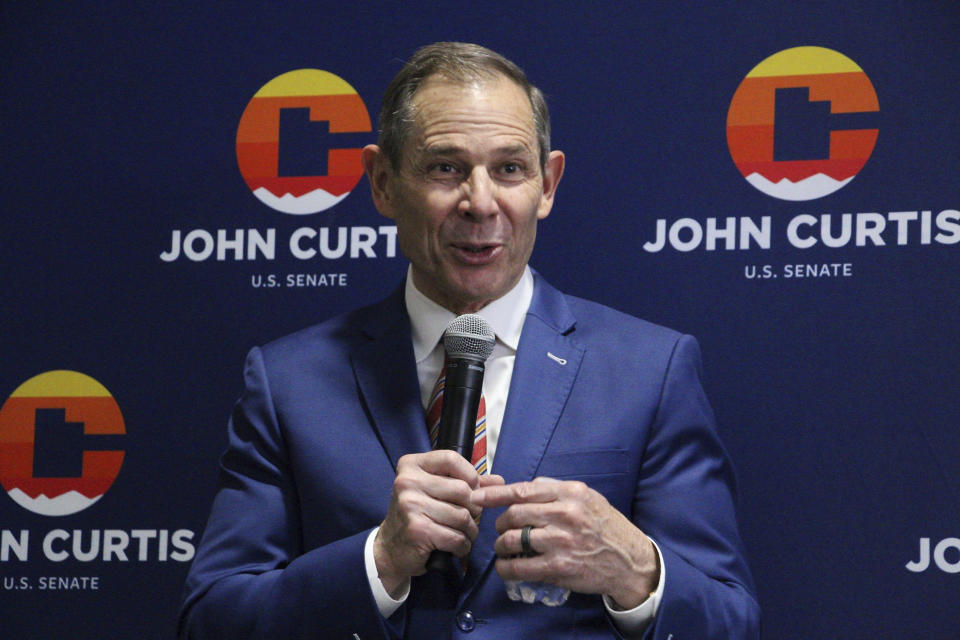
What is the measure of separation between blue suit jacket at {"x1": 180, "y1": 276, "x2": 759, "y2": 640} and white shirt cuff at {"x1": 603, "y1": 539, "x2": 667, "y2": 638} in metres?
0.02

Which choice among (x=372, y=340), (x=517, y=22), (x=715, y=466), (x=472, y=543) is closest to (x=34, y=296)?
(x=372, y=340)

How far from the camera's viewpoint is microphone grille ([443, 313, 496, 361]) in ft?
6.90

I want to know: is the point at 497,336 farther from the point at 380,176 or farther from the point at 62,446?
the point at 62,446

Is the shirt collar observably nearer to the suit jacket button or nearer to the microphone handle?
the microphone handle

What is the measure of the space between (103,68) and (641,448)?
192 centimetres

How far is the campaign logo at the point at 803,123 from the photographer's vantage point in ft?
9.30

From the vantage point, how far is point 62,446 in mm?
3195

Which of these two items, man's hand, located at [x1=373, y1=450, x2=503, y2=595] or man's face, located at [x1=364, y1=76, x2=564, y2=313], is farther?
man's face, located at [x1=364, y1=76, x2=564, y2=313]

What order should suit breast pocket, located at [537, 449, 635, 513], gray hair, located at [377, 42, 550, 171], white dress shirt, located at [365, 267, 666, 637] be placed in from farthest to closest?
gray hair, located at [377, 42, 550, 171]
white dress shirt, located at [365, 267, 666, 637]
suit breast pocket, located at [537, 449, 635, 513]

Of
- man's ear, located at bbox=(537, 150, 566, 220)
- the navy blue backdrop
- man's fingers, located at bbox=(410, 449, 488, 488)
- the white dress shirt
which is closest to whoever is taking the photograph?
man's fingers, located at bbox=(410, 449, 488, 488)

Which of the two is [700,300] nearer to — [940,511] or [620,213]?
[620,213]

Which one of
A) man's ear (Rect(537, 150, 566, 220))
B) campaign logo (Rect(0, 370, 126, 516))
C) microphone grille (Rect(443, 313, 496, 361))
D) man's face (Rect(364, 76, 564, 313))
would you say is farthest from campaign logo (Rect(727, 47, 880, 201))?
campaign logo (Rect(0, 370, 126, 516))

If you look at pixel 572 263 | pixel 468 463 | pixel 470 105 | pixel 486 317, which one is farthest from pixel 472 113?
pixel 468 463

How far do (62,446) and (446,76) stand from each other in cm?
150
